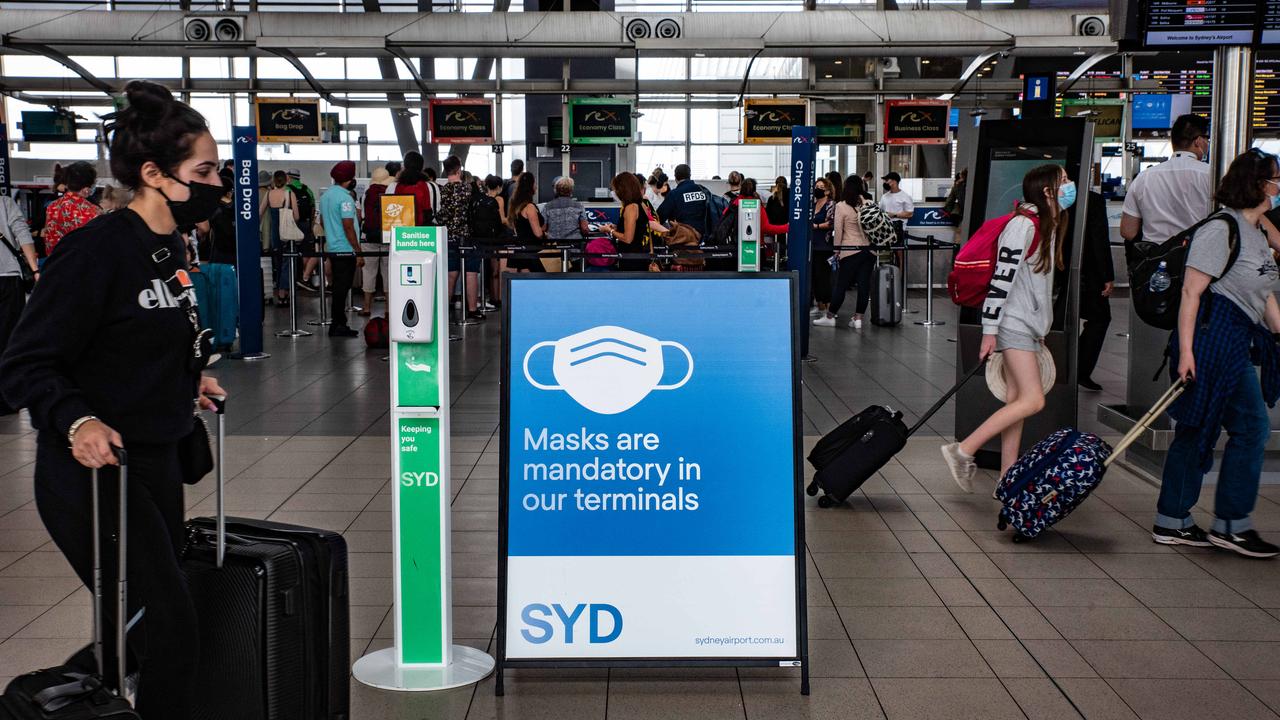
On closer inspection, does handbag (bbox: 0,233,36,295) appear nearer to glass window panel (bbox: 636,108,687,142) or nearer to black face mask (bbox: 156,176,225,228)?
black face mask (bbox: 156,176,225,228)

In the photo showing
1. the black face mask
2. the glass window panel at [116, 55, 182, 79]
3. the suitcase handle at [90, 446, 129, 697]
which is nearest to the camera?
the suitcase handle at [90, 446, 129, 697]

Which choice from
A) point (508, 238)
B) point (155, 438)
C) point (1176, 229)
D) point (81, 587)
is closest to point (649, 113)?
point (508, 238)

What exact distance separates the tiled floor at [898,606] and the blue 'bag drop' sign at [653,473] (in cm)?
22

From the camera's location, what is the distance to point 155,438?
2545mm

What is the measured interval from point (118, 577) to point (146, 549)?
0.08 meters

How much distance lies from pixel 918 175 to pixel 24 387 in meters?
21.6

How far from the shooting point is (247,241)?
10242mm

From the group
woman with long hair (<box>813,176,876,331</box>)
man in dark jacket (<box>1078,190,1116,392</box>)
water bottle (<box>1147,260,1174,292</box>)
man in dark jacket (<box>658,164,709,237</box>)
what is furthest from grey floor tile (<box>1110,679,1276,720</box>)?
woman with long hair (<box>813,176,876,331</box>)

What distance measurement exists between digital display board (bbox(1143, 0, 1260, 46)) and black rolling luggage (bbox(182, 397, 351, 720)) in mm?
5271

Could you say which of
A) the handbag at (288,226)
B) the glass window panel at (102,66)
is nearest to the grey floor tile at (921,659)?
the handbag at (288,226)

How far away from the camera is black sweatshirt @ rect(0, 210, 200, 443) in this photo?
94.6 inches

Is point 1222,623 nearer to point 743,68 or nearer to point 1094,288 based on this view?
point 1094,288

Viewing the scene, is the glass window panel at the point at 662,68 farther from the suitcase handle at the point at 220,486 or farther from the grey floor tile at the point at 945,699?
the suitcase handle at the point at 220,486

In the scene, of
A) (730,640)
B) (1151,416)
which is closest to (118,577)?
(730,640)
